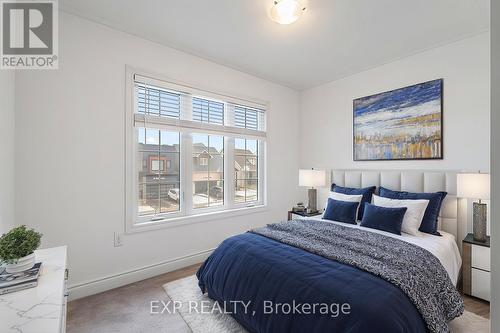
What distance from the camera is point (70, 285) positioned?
2.20 m

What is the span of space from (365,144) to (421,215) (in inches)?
49.4

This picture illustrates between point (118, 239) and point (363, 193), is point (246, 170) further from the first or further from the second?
point (118, 239)

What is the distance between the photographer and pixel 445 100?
268 cm

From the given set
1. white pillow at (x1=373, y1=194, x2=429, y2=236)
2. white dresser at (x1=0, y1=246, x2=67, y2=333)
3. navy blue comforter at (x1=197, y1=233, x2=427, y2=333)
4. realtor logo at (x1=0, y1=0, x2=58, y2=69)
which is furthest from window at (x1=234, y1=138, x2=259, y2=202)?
white dresser at (x1=0, y1=246, x2=67, y2=333)

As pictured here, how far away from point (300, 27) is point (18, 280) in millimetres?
2840

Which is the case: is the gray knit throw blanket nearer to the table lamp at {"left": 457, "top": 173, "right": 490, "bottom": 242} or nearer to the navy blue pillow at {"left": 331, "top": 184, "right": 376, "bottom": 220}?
the navy blue pillow at {"left": 331, "top": 184, "right": 376, "bottom": 220}

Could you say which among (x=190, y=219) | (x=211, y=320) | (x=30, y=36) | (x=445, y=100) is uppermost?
(x=30, y=36)

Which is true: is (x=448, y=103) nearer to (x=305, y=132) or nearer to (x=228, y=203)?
(x=305, y=132)

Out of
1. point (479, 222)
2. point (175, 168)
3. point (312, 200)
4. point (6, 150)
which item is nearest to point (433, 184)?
point (479, 222)

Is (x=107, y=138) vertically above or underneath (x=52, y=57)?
underneath

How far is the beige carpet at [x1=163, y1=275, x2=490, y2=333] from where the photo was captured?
70.9 inches

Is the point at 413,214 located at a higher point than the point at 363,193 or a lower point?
lower

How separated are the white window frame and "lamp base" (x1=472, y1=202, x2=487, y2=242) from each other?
8.11ft

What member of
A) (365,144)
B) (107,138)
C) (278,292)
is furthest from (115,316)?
(365,144)
